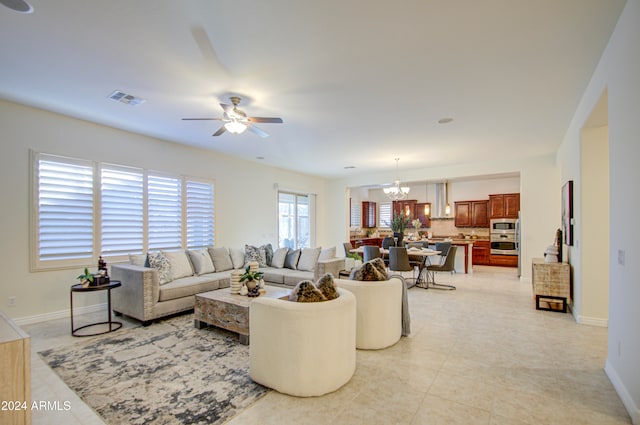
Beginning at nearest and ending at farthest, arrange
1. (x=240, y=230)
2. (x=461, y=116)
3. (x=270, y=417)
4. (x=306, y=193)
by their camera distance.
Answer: (x=270, y=417) < (x=461, y=116) < (x=240, y=230) < (x=306, y=193)

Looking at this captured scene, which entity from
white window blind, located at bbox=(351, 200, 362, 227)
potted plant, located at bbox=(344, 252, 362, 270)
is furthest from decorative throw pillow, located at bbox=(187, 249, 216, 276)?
white window blind, located at bbox=(351, 200, 362, 227)

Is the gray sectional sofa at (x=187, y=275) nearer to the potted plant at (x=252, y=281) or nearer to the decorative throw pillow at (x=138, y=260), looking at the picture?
the decorative throw pillow at (x=138, y=260)

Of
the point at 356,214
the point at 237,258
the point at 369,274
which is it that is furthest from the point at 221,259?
the point at 356,214

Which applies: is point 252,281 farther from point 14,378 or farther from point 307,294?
point 14,378

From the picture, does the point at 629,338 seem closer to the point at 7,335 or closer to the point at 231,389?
the point at 231,389

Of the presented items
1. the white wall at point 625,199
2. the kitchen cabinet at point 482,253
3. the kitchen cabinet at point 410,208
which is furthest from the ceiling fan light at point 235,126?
the kitchen cabinet at point 482,253

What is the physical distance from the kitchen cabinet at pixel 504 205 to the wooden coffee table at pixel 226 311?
817 centimetres

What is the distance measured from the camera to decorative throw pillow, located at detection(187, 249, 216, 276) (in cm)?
522

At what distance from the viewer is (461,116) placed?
14.1 feet

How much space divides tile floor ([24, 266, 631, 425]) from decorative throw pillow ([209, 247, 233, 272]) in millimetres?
2203

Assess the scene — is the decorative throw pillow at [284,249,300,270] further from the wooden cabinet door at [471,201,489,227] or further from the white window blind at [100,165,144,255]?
the wooden cabinet door at [471,201,489,227]

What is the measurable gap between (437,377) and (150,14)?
373cm

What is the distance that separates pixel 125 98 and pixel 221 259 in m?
3.04

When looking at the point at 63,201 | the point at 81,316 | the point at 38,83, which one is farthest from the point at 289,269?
the point at 38,83
